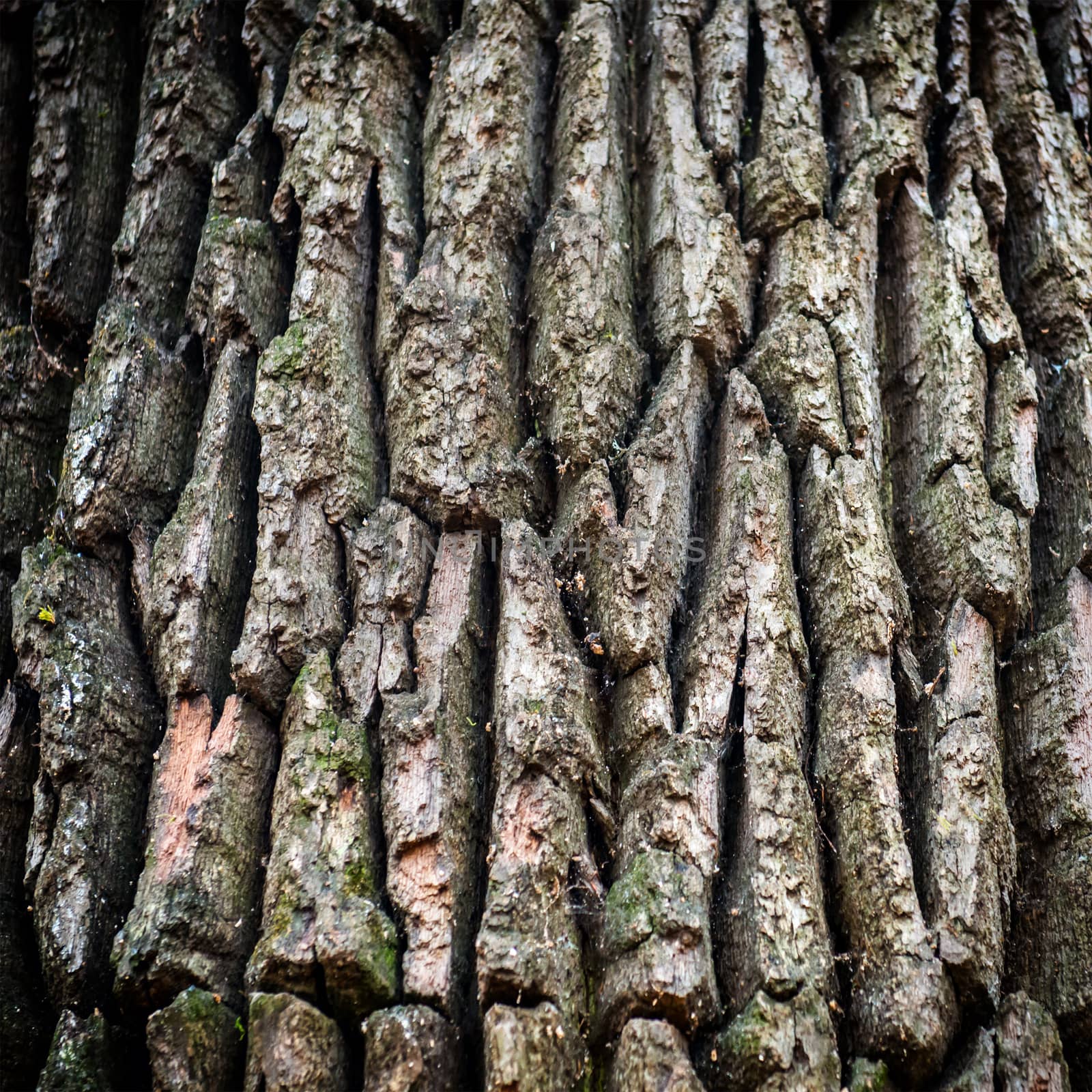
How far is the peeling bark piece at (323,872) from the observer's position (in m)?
3.85

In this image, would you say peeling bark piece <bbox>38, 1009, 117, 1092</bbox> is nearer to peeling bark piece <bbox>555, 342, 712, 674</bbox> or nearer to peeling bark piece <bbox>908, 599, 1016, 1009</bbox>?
peeling bark piece <bbox>555, 342, 712, 674</bbox>

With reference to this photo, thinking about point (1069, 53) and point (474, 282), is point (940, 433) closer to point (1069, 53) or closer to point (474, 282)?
point (474, 282)

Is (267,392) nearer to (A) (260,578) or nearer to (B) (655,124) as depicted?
(A) (260,578)

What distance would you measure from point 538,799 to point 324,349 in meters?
2.44

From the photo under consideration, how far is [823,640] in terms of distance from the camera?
4.57 m

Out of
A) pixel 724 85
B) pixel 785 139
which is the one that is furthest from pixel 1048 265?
pixel 724 85

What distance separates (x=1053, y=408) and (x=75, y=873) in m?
5.05

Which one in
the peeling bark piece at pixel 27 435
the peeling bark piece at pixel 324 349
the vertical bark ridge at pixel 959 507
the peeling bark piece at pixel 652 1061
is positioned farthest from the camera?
the peeling bark piece at pixel 27 435

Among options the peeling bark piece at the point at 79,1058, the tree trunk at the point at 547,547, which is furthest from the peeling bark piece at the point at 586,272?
the peeling bark piece at the point at 79,1058

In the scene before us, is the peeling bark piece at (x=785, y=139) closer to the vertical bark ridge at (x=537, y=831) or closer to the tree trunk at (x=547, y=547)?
the tree trunk at (x=547, y=547)

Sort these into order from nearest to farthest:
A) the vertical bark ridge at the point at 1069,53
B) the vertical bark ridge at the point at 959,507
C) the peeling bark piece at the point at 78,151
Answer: the vertical bark ridge at the point at 959,507 < the peeling bark piece at the point at 78,151 < the vertical bark ridge at the point at 1069,53

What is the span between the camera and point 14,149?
6605 millimetres

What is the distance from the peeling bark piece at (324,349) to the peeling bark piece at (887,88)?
8.00 feet

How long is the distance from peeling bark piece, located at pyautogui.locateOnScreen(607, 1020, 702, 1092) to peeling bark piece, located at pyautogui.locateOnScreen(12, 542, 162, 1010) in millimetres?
2075
